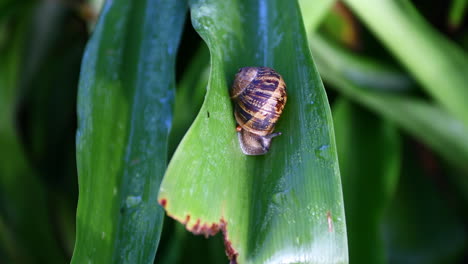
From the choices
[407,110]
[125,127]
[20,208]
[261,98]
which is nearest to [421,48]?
[407,110]

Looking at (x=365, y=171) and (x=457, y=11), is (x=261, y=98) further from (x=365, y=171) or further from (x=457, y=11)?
(x=457, y=11)

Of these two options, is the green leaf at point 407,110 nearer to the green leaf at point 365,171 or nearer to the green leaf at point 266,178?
the green leaf at point 365,171

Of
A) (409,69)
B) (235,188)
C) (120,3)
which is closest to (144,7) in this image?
(120,3)

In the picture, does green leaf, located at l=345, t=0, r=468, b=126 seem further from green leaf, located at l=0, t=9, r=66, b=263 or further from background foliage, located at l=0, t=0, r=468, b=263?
green leaf, located at l=0, t=9, r=66, b=263

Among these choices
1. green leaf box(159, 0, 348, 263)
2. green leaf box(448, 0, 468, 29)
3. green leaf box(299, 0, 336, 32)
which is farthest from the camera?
green leaf box(448, 0, 468, 29)

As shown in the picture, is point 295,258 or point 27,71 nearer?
point 295,258

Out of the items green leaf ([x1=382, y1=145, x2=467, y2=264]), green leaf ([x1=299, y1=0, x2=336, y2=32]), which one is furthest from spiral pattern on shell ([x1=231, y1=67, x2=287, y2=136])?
green leaf ([x1=382, y1=145, x2=467, y2=264])

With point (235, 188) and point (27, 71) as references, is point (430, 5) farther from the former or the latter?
point (27, 71)
